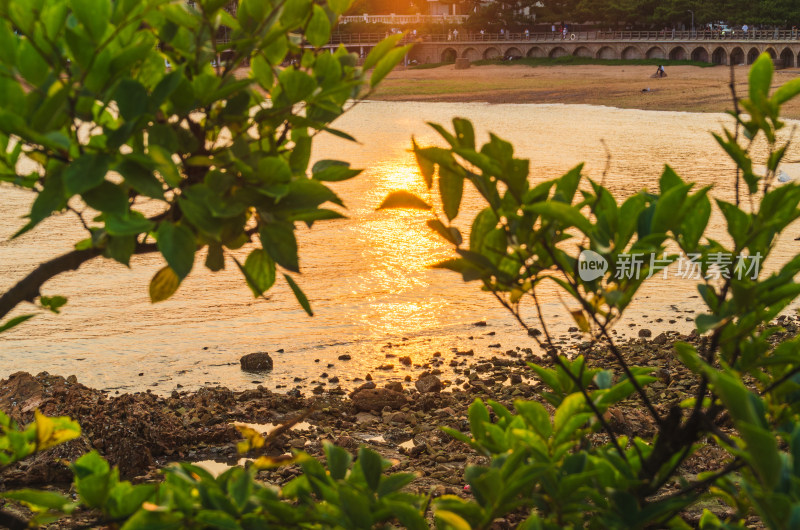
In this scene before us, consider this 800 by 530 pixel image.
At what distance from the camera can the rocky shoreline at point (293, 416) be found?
420 cm

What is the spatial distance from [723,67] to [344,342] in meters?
56.9

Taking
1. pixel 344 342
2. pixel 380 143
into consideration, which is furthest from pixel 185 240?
pixel 380 143

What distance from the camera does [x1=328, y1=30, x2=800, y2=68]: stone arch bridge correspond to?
6236 cm

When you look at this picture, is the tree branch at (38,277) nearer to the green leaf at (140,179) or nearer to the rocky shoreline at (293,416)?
the green leaf at (140,179)

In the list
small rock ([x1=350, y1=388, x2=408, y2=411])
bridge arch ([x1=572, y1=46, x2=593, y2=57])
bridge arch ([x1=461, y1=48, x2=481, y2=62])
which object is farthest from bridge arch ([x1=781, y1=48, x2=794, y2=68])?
small rock ([x1=350, y1=388, x2=408, y2=411])

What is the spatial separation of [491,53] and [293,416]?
3019 inches

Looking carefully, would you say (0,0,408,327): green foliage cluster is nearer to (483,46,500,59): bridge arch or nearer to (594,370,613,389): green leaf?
(594,370,613,389): green leaf

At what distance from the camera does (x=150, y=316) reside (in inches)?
351

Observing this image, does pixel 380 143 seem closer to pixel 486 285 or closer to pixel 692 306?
pixel 692 306

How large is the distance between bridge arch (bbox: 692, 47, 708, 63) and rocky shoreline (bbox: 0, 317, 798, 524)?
67.0 meters

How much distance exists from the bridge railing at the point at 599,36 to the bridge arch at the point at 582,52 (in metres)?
0.78

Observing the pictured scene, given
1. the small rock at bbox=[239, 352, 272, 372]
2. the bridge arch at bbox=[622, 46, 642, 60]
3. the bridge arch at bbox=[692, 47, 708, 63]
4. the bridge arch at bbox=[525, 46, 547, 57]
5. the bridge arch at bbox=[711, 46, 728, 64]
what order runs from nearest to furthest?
the small rock at bbox=[239, 352, 272, 372], the bridge arch at bbox=[711, 46, 728, 64], the bridge arch at bbox=[692, 47, 708, 63], the bridge arch at bbox=[622, 46, 642, 60], the bridge arch at bbox=[525, 46, 547, 57]

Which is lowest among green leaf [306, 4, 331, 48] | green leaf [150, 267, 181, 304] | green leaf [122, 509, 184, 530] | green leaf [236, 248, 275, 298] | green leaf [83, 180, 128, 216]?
green leaf [122, 509, 184, 530]

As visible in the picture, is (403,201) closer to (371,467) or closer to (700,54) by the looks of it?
(371,467)
